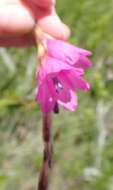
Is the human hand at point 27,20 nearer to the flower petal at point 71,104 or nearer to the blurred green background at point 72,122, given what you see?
the flower petal at point 71,104

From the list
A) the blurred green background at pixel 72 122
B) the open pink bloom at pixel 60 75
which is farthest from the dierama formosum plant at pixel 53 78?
the blurred green background at pixel 72 122

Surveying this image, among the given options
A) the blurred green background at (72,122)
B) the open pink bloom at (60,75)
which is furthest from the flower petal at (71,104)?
the blurred green background at (72,122)

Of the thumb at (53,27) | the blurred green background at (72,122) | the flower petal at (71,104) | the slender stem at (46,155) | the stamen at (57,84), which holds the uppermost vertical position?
the thumb at (53,27)

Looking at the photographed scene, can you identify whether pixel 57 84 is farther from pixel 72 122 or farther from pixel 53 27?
pixel 72 122

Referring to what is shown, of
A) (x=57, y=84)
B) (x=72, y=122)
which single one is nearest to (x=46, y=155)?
(x=57, y=84)

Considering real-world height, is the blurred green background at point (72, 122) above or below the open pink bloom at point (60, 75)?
below

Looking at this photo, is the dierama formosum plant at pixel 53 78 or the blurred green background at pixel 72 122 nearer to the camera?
the dierama formosum plant at pixel 53 78

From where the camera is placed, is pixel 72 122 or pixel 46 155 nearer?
pixel 46 155

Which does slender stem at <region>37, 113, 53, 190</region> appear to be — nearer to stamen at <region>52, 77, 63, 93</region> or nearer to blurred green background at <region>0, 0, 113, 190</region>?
stamen at <region>52, 77, 63, 93</region>
